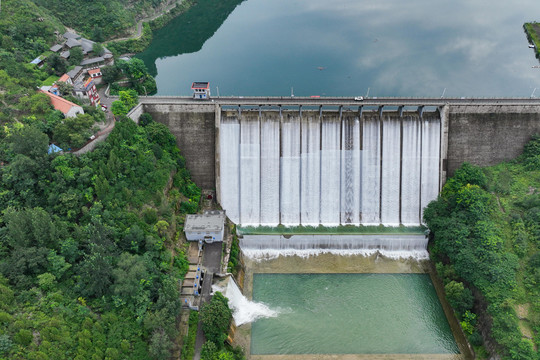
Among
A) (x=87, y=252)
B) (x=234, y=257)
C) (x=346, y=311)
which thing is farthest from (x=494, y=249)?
(x=87, y=252)

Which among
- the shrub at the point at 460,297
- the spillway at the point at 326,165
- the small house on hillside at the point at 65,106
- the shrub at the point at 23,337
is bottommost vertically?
the shrub at the point at 460,297

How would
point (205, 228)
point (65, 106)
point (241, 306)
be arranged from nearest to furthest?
point (241, 306) → point (205, 228) → point (65, 106)

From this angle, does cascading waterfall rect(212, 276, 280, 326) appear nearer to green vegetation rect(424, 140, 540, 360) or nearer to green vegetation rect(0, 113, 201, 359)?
green vegetation rect(0, 113, 201, 359)

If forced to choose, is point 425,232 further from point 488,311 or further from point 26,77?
point 26,77

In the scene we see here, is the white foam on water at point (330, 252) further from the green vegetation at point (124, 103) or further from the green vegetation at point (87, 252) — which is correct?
the green vegetation at point (124, 103)

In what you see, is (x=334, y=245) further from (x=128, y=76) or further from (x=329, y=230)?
(x=128, y=76)

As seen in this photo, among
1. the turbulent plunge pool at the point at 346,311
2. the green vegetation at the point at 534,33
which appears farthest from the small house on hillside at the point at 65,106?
the green vegetation at the point at 534,33
